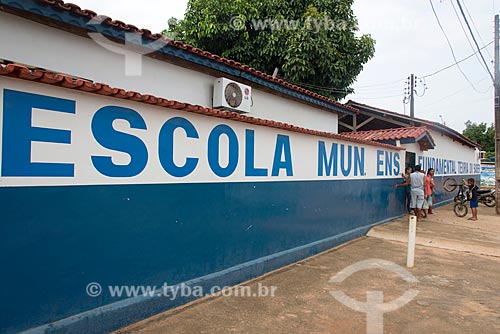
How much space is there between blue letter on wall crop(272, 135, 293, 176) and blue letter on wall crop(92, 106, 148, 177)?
222 cm

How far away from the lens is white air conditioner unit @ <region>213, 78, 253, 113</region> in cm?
639

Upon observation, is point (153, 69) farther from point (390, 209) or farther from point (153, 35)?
point (390, 209)

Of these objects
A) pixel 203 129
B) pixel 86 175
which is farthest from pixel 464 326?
pixel 86 175

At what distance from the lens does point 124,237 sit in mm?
3223

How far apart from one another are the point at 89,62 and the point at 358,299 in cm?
464

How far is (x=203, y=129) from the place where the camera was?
13.0 feet

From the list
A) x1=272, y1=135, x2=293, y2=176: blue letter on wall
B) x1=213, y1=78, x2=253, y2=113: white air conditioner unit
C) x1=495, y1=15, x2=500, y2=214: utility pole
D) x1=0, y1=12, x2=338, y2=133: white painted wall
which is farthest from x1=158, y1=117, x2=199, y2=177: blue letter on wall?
x1=495, y1=15, x2=500, y2=214: utility pole

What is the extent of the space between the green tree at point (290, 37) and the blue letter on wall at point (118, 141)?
8846 mm

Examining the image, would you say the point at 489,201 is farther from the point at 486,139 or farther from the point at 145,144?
the point at 486,139

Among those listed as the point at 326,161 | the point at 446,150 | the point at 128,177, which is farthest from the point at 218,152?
the point at 446,150

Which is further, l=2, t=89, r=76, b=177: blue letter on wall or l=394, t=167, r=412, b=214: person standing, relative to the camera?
l=394, t=167, r=412, b=214: person standing

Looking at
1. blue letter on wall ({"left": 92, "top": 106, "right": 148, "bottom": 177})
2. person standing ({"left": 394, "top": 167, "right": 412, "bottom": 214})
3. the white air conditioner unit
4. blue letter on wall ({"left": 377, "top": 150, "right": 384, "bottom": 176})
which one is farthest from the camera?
person standing ({"left": 394, "top": 167, "right": 412, "bottom": 214})

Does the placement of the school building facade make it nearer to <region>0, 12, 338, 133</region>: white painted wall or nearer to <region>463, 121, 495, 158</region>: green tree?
<region>0, 12, 338, 133</region>: white painted wall

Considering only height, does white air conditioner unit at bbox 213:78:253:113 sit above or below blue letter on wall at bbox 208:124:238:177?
above
